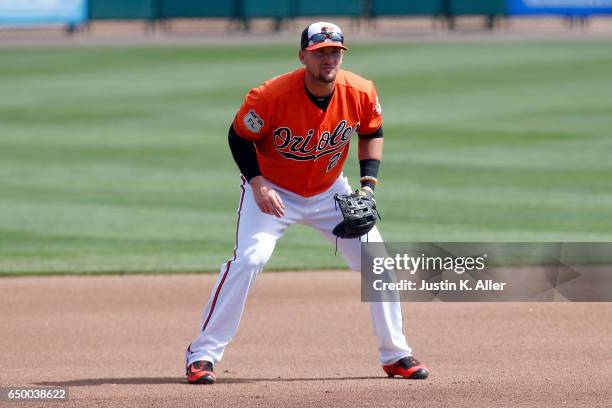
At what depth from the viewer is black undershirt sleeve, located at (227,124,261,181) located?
6094 mm

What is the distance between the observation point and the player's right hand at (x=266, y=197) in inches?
237

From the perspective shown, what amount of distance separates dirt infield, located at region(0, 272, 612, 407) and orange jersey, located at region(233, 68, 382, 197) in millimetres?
1134

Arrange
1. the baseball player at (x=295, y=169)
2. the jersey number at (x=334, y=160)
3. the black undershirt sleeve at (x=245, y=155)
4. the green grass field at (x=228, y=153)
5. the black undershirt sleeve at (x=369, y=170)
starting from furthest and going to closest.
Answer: the green grass field at (x=228, y=153), the black undershirt sleeve at (x=369, y=170), the jersey number at (x=334, y=160), the black undershirt sleeve at (x=245, y=155), the baseball player at (x=295, y=169)

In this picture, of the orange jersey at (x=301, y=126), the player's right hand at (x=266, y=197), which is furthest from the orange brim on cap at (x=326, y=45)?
the player's right hand at (x=266, y=197)

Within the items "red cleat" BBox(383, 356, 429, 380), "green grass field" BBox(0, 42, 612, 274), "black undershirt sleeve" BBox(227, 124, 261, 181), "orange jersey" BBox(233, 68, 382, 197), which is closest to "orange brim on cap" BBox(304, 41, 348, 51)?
"orange jersey" BBox(233, 68, 382, 197)

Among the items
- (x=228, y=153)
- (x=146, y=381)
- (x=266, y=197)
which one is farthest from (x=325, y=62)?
(x=228, y=153)

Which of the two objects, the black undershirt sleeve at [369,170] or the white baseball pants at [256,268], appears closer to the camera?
the white baseball pants at [256,268]

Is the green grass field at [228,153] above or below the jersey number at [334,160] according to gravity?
below

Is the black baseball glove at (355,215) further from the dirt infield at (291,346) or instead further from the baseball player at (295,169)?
the dirt infield at (291,346)

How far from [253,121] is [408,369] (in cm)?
159

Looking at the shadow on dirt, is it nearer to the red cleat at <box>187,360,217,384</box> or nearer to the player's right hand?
the red cleat at <box>187,360,217,384</box>

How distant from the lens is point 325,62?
5.83m

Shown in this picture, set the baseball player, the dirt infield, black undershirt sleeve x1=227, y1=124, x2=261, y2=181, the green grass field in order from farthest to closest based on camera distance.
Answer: the green grass field → black undershirt sleeve x1=227, y1=124, x2=261, y2=181 → the baseball player → the dirt infield

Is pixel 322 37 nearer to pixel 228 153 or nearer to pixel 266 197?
pixel 266 197
